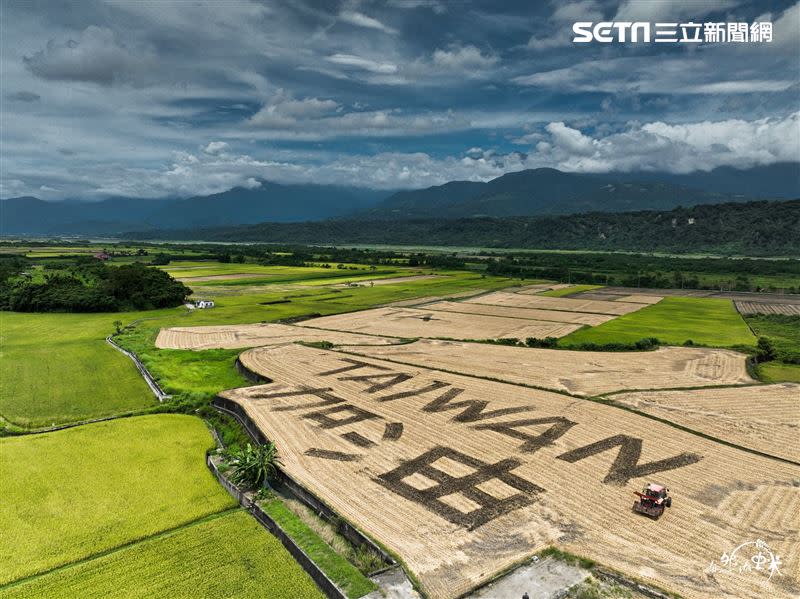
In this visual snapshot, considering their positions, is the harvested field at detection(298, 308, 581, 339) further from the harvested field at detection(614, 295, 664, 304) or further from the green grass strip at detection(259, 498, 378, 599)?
the green grass strip at detection(259, 498, 378, 599)

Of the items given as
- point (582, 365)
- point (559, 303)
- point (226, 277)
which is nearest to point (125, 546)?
point (582, 365)

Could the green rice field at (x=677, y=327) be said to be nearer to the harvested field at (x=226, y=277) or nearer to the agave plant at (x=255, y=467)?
the agave plant at (x=255, y=467)

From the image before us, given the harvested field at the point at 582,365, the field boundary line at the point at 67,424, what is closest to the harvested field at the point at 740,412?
the harvested field at the point at 582,365

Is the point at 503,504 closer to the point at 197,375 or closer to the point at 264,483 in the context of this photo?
the point at 264,483

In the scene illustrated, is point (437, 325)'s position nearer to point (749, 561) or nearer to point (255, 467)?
point (255, 467)

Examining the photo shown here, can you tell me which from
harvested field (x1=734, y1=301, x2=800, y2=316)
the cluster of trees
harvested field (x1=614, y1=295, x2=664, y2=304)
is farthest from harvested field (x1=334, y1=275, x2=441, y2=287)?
harvested field (x1=734, y1=301, x2=800, y2=316)
